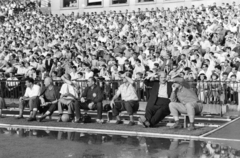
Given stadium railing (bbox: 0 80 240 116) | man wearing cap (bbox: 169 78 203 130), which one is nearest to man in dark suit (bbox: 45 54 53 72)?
stadium railing (bbox: 0 80 240 116)

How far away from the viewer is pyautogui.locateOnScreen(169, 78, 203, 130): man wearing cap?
12.5m

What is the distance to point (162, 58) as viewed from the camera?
2009cm

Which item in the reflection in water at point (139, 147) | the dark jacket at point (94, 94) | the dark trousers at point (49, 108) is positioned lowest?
the reflection in water at point (139, 147)

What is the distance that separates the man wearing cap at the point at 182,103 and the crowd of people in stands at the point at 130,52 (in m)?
0.34

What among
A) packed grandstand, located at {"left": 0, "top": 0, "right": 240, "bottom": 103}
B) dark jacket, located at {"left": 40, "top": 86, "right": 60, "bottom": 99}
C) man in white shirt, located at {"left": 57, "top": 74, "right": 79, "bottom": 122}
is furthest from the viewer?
packed grandstand, located at {"left": 0, "top": 0, "right": 240, "bottom": 103}

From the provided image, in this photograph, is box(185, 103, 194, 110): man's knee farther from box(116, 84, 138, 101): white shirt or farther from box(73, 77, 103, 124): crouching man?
box(73, 77, 103, 124): crouching man

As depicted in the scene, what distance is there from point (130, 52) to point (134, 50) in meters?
0.87

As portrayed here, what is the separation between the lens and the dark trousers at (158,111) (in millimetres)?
13109

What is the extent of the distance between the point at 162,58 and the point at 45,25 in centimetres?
1460

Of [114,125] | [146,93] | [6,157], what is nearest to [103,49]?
[146,93]

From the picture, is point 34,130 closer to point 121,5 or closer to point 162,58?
point 162,58

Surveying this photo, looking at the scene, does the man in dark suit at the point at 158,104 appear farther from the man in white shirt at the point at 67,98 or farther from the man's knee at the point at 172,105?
the man in white shirt at the point at 67,98

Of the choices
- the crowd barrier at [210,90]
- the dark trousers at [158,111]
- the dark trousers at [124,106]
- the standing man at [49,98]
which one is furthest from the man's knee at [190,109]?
the standing man at [49,98]

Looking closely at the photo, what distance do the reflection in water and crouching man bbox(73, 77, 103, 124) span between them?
183cm
